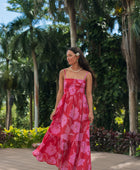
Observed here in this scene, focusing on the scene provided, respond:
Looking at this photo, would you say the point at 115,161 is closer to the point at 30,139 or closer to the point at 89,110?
the point at 89,110

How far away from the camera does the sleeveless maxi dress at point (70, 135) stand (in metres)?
3.24

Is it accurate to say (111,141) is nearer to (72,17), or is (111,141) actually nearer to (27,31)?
(72,17)

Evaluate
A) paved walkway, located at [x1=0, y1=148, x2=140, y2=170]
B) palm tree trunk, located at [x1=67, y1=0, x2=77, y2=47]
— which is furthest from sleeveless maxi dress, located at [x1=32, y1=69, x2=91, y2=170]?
palm tree trunk, located at [x1=67, y1=0, x2=77, y2=47]

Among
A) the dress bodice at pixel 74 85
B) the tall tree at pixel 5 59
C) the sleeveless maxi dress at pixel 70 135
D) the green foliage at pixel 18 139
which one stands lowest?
the green foliage at pixel 18 139

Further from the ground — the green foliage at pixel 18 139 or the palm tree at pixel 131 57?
the palm tree at pixel 131 57

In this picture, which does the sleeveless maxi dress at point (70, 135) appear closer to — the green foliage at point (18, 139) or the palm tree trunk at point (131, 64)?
the green foliage at point (18, 139)

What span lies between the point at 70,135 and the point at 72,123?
0.49 feet

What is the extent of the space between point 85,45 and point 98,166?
10.3 metres

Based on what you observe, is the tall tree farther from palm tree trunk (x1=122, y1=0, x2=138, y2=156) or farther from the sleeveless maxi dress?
the sleeveless maxi dress

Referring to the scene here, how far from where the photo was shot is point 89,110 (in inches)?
132

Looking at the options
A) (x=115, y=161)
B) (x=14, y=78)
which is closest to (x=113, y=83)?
(x=115, y=161)

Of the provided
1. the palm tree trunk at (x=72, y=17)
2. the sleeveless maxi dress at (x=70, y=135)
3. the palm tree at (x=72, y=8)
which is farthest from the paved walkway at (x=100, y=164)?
the palm tree trunk at (x=72, y=17)

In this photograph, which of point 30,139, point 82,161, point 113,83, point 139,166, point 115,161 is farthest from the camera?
point 113,83

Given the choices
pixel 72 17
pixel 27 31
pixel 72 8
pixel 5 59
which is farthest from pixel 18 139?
pixel 5 59
